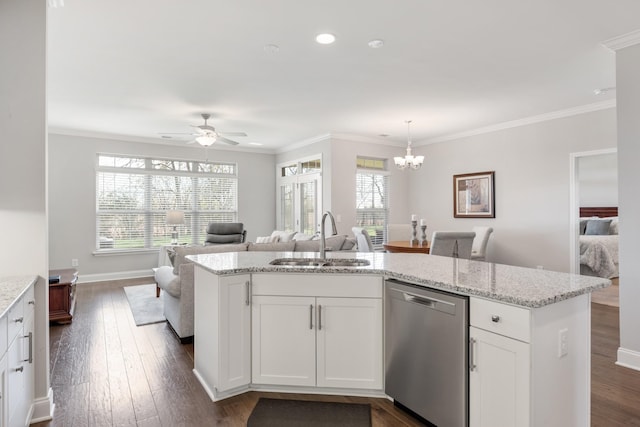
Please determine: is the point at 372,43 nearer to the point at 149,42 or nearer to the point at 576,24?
the point at 576,24

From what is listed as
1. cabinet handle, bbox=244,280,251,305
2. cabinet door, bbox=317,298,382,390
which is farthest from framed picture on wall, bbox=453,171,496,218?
cabinet handle, bbox=244,280,251,305

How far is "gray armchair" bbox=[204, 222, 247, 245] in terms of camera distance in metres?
6.88

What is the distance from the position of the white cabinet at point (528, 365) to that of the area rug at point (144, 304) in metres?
3.63

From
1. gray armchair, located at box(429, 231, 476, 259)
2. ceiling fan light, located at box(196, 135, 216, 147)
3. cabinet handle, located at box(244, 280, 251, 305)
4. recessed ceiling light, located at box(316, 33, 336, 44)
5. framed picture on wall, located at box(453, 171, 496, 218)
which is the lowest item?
cabinet handle, located at box(244, 280, 251, 305)

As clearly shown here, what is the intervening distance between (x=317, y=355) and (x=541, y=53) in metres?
3.28

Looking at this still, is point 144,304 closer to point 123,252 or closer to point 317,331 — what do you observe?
point 123,252

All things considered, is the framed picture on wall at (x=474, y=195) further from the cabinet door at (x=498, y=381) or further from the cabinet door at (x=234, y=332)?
the cabinet door at (x=234, y=332)

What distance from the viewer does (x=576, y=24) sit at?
111 inches

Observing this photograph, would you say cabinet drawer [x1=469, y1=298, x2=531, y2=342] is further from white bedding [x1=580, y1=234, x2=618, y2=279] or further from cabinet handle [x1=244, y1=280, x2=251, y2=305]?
white bedding [x1=580, y1=234, x2=618, y2=279]

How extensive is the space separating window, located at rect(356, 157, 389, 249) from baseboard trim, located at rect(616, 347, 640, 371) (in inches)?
175

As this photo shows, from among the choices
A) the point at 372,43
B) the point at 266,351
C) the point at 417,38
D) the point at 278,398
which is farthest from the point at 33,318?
the point at 417,38

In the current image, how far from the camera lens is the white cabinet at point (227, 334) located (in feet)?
7.75

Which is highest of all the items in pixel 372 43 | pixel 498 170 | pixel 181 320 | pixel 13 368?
pixel 372 43

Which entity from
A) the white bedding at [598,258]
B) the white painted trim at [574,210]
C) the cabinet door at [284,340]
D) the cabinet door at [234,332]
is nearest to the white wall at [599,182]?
the white bedding at [598,258]
